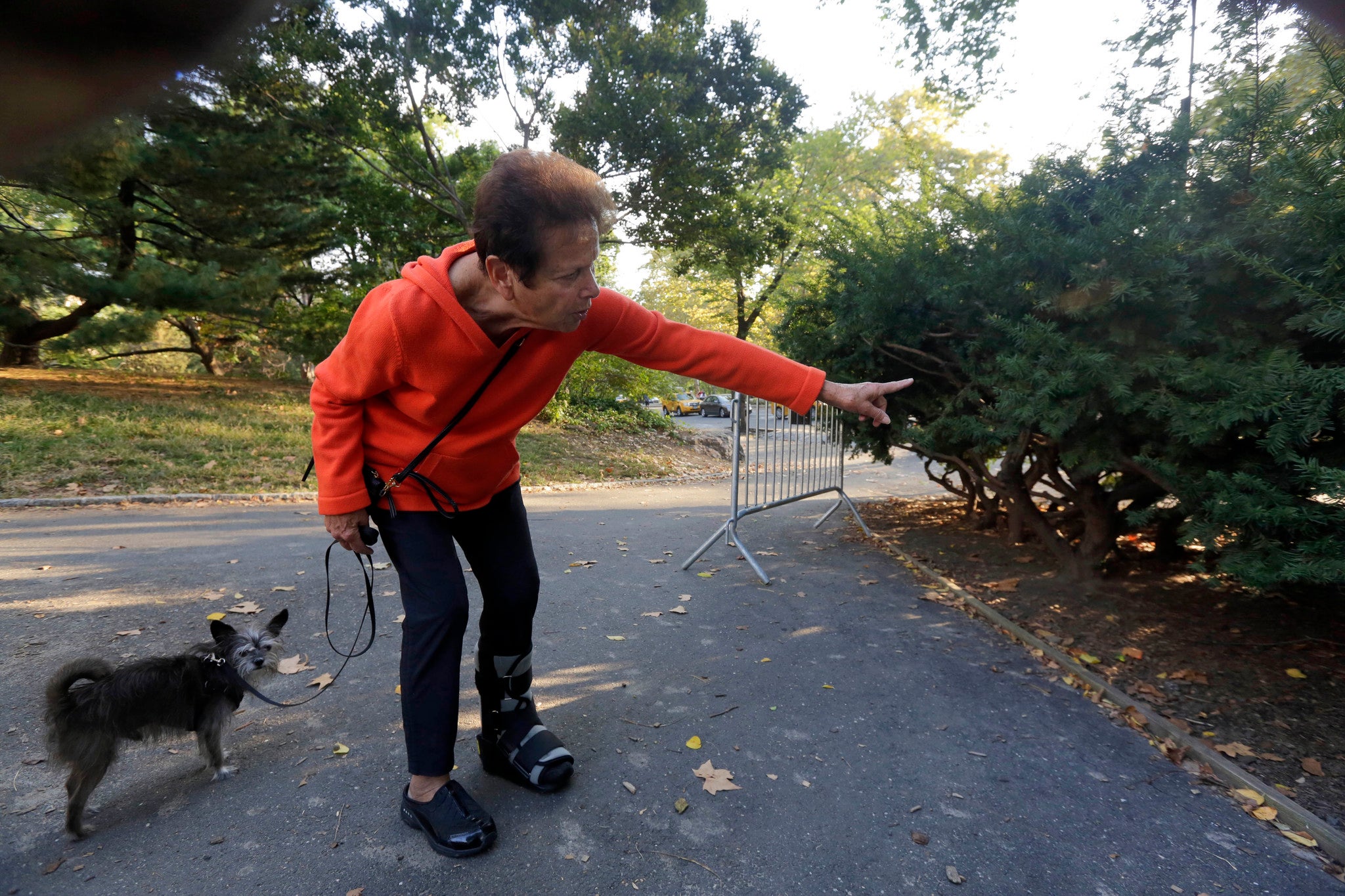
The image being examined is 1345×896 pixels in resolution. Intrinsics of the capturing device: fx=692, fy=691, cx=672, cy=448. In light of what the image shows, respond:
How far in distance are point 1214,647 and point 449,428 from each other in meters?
4.47

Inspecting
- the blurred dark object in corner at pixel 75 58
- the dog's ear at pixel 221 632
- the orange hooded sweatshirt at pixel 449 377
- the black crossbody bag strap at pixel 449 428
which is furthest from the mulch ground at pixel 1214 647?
the blurred dark object in corner at pixel 75 58

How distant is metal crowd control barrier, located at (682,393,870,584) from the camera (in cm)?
705

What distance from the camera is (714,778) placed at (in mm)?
2883

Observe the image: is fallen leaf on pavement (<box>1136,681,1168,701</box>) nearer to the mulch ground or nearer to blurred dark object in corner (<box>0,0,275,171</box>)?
the mulch ground

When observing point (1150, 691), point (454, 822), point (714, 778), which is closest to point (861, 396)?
point (714, 778)

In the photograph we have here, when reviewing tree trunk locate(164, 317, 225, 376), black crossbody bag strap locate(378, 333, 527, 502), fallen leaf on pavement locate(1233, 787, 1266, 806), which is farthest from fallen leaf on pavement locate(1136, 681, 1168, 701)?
tree trunk locate(164, 317, 225, 376)

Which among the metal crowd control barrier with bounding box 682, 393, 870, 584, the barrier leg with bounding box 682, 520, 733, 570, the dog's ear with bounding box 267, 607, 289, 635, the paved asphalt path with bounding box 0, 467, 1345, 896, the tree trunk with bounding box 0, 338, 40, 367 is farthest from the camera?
the tree trunk with bounding box 0, 338, 40, 367

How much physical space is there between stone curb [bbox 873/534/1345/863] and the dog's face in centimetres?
398

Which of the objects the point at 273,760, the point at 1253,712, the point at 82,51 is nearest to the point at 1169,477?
the point at 1253,712

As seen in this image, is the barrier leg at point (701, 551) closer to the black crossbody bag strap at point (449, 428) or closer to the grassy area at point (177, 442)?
the black crossbody bag strap at point (449, 428)

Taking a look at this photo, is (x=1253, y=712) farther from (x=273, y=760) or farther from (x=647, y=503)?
(x=647, y=503)

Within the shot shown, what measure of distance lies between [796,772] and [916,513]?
6669mm

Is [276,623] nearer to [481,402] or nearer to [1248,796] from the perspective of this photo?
[481,402]

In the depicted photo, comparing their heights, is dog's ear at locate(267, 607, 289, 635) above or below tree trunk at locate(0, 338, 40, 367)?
below
